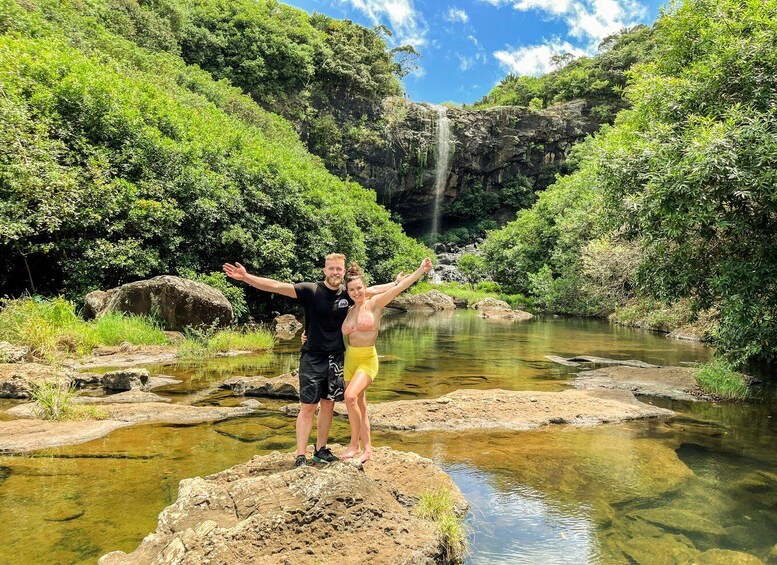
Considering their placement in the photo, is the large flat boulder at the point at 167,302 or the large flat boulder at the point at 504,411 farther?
the large flat boulder at the point at 167,302

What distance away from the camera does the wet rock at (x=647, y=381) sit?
9.59 metres

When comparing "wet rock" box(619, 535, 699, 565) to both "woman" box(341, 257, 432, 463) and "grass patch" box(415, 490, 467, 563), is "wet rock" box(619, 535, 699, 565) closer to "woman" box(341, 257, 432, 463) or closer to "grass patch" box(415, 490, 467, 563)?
"grass patch" box(415, 490, 467, 563)

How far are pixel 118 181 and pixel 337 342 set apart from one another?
47.1 ft

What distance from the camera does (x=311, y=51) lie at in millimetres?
47562

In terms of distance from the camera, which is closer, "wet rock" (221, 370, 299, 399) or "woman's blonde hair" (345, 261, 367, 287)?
"woman's blonde hair" (345, 261, 367, 287)

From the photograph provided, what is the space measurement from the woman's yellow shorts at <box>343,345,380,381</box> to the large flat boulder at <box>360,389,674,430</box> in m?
2.54

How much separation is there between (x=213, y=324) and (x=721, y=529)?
12.9 m

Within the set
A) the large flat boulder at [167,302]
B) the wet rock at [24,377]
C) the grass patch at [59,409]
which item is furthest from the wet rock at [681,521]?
the large flat boulder at [167,302]

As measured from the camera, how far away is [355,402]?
4551 millimetres

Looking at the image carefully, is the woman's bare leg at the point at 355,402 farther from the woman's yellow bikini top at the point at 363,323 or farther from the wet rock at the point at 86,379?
the wet rock at the point at 86,379

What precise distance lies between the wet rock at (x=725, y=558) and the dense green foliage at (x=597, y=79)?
194 ft

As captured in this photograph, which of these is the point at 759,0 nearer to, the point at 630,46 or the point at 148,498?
the point at 148,498

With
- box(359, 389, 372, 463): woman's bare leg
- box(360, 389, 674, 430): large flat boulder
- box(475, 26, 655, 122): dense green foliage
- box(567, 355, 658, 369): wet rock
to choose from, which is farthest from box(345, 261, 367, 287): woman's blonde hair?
box(475, 26, 655, 122): dense green foliage

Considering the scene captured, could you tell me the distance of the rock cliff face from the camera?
53250 millimetres
